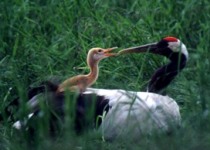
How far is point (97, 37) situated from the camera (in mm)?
9203

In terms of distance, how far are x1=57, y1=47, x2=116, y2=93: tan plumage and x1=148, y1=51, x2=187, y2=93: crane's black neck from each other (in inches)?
16.0

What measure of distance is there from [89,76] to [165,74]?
55cm

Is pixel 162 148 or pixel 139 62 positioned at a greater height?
pixel 162 148

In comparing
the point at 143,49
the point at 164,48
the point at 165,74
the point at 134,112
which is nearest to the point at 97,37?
the point at 143,49

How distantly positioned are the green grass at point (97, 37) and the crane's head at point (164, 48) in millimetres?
163

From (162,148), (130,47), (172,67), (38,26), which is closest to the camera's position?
(162,148)

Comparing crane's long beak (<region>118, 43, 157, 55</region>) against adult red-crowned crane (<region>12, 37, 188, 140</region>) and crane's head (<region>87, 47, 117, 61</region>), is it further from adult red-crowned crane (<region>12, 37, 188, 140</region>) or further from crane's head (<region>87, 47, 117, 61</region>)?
adult red-crowned crane (<region>12, 37, 188, 140</region>)

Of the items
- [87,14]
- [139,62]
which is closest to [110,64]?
[139,62]

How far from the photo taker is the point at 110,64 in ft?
28.9

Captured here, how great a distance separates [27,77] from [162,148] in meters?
2.97

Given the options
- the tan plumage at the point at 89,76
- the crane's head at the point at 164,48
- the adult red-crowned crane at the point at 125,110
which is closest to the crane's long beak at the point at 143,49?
the crane's head at the point at 164,48

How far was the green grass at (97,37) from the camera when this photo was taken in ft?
27.8

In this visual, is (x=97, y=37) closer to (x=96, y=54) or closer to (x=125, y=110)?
(x=96, y=54)

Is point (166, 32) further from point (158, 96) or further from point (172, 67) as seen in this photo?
point (158, 96)
